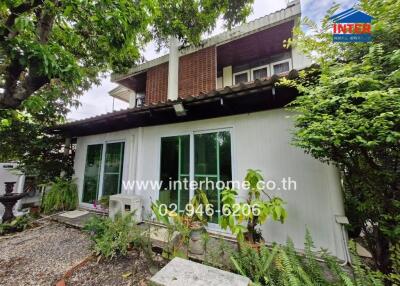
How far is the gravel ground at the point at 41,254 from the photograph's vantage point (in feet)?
8.95

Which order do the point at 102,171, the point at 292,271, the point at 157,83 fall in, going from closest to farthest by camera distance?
the point at 292,271, the point at 102,171, the point at 157,83

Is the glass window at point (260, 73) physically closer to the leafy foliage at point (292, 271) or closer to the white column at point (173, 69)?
the white column at point (173, 69)

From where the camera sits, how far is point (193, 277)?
Result: 6.07 ft

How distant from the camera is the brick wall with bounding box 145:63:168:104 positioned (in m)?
Result: 6.84

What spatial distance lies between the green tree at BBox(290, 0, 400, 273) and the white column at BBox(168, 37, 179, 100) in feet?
15.3

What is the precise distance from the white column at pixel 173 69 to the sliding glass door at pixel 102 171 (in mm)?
2518

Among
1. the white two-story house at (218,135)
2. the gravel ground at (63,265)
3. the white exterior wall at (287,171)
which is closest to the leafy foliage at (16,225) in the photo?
the gravel ground at (63,265)

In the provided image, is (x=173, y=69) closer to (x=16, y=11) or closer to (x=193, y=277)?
(x=16, y=11)

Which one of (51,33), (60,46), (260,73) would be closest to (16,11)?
(60,46)

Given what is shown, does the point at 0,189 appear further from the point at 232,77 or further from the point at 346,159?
the point at 346,159

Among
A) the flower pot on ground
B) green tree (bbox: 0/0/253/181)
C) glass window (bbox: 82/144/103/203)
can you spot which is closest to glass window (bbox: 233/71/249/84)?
green tree (bbox: 0/0/253/181)

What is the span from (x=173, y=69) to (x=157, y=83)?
1.10 metres

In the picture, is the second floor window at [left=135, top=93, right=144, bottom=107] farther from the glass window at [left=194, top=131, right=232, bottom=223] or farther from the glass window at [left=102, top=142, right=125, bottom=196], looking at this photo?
the glass window at [left=194, top=131, right=232, bottom=223]

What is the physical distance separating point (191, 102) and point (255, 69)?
3808 millimetres
